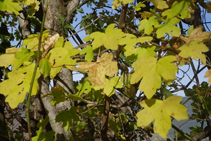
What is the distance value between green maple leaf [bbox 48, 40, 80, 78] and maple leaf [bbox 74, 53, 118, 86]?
0.27 ft

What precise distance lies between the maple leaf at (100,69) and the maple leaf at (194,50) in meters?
0.31

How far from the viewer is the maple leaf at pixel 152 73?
646 mm

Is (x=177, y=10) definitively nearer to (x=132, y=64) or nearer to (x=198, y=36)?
(x=198, y=36)

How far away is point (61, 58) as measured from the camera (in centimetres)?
79

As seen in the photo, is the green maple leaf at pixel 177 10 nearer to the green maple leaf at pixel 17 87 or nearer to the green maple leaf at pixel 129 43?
the green maple leaf at pixel 129 43

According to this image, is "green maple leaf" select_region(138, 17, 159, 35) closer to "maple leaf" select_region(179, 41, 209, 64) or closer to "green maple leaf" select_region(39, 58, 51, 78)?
"maple leaf" select_region(179, 41, 209, 64)

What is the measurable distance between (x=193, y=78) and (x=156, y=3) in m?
0.75

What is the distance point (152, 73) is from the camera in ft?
2.21

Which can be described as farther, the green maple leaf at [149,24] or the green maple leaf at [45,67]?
the green maple leaf at [149,24]

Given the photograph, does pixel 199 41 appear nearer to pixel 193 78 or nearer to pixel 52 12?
pixel 193 78

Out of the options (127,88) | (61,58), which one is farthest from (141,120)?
(127,88)

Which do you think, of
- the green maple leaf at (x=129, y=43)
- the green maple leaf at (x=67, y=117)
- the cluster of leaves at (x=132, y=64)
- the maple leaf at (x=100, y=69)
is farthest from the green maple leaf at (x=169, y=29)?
the green maple leaf at (x=67, y=117)

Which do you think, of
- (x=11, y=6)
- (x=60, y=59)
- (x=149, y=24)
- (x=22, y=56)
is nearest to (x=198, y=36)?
(x=149, y=24)

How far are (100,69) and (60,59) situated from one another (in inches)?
8.1
